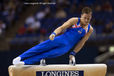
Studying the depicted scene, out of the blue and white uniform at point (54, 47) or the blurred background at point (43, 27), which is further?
the blurred background at point (43, 27)

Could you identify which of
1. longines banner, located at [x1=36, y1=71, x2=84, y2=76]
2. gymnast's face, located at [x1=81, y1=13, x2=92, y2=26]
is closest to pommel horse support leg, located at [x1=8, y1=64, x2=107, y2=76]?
longines banner, located at [x1=36, y1=71, x2=84, y2=76]

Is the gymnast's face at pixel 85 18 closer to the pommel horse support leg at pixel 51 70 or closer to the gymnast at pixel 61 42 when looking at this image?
the gymnast at pixel 61 42

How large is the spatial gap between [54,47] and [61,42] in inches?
6.4

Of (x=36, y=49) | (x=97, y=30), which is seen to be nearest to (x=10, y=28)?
(x=97, y=30)

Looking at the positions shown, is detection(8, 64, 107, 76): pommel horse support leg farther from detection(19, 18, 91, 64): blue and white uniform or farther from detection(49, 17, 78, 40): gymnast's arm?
detection(49, 17, 78, 40): gymnast's arm

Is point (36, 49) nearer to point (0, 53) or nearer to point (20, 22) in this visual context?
point (0, 53)

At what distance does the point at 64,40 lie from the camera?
494 centimetres

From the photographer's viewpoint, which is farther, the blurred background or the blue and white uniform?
the blurred background

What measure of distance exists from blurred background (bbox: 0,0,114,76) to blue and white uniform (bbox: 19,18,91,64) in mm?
2282

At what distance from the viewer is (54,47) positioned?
195 inches

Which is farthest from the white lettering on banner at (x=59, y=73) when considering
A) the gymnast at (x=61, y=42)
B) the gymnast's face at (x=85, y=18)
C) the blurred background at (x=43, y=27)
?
the blurred background at (x=43, y=27)

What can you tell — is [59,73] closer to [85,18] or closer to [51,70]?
[51,70]

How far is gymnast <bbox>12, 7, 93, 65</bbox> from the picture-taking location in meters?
4.90

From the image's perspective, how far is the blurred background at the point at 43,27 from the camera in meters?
7.56
